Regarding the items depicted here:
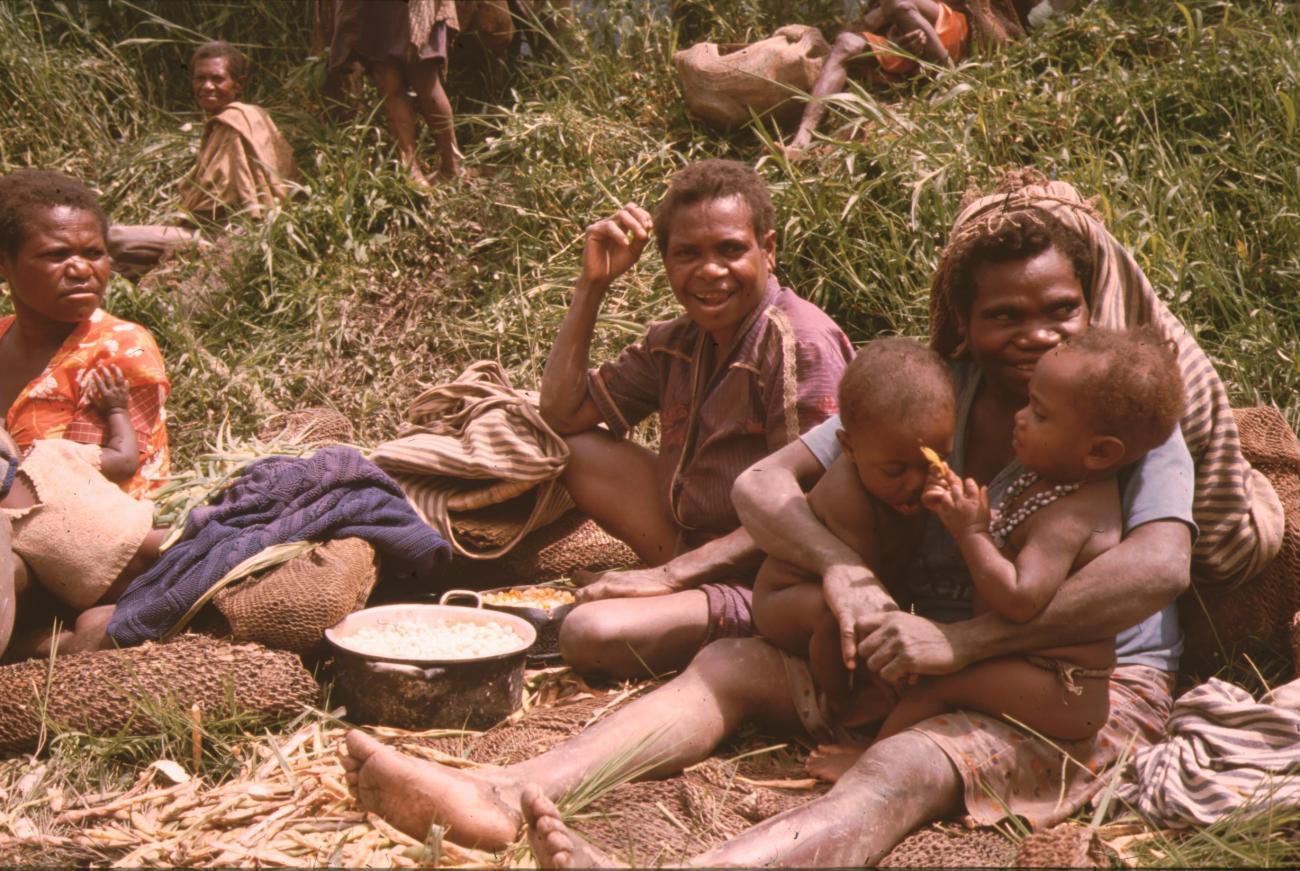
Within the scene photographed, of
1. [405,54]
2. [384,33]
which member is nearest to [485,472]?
[405,54]

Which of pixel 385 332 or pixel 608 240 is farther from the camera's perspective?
pixel 385 332

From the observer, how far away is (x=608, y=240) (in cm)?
382

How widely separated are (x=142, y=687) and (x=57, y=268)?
4.69 feet

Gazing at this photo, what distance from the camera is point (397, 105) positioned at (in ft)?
22.3

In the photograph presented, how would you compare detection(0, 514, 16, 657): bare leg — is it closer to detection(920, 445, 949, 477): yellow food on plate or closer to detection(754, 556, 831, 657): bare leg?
detection(754, 556, 831, 657): bare leg

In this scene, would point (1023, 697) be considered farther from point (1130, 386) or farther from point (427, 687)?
point (427, 687)

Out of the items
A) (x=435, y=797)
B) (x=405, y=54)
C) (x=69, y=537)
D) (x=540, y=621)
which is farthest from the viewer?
(x=405, y=54)

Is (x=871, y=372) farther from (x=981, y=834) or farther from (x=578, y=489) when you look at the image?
(x=578, y=489)

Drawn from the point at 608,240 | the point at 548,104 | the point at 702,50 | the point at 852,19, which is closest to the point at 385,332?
the point at 548,104

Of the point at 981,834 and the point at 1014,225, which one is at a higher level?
the point at 1014,225

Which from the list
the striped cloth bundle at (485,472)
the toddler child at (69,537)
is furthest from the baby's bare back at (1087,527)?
the toddler child at (69,537)

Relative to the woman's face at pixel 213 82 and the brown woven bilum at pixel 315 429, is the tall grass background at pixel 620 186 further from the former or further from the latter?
the brown woven bilum at pixel 315 429

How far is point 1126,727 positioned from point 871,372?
89cm

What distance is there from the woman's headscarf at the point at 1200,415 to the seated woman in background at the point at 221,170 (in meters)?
4.35
